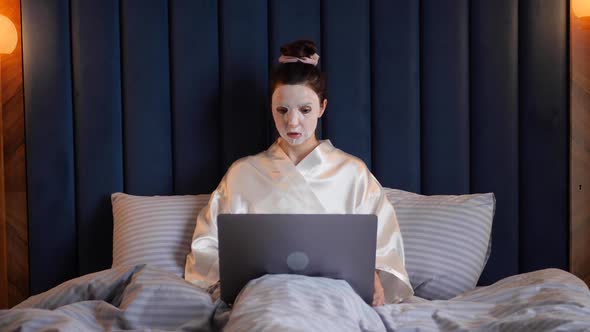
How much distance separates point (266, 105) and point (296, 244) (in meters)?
0.80

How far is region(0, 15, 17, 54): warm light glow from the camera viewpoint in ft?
6.52

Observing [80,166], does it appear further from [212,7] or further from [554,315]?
[554,315]

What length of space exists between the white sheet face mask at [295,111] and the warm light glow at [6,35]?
2.71ft

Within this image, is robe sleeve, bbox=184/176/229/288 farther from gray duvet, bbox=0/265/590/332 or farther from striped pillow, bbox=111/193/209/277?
gray duvet, bbox=0/265/590/332

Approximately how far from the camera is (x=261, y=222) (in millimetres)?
1386

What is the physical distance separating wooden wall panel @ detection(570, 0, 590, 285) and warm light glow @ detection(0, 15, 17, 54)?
5.48 ft

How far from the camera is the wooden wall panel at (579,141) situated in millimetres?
2021

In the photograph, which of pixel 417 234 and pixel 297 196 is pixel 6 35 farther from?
pixel 417 234

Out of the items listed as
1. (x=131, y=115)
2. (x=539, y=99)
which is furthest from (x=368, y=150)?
(x=131, y=115)

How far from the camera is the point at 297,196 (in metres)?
1.79

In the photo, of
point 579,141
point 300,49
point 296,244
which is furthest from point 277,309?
point 579,141

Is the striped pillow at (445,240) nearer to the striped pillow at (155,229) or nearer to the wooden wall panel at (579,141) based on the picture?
the wooden wall panel at (579,141)

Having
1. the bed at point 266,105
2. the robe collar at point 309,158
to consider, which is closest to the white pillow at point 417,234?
the bed at point 266,105

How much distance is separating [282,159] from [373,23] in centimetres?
56
